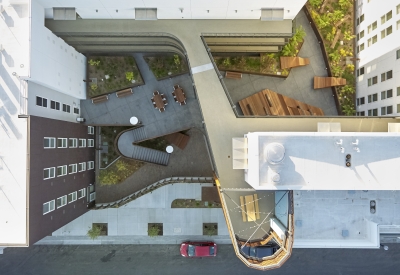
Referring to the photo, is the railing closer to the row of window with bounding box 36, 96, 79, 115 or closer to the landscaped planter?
the row of window with bounding box 36, 96, 79, 115

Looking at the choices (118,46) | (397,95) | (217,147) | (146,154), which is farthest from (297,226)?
(118,46)

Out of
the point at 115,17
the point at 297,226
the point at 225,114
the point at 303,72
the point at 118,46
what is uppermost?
the point at 115,17

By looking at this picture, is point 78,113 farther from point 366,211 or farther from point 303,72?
point 366,211

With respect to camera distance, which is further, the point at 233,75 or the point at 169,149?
the point at 169,149

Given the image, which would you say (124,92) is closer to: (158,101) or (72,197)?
(158,101)

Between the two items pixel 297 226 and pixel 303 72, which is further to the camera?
pixel 303 72

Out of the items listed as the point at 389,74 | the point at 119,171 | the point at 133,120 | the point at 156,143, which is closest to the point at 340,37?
the point at 389,74

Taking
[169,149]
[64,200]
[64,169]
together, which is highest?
[169,149]
